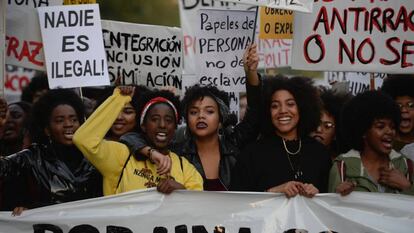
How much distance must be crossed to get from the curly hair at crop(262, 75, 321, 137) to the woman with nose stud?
30cm

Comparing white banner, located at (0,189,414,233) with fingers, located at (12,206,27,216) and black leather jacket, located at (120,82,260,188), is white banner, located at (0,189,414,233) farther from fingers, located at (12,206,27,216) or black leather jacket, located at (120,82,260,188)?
black leather jacket, located at (120,82,260,188)

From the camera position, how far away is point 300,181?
7.11m

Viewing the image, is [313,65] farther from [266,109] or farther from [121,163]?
[121,163]

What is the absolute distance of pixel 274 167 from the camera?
7.14 metres

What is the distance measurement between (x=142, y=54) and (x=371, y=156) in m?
3.02

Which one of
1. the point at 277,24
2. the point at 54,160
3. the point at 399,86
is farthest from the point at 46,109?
the point at 399,86

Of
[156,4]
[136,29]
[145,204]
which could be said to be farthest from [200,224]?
[156,4]

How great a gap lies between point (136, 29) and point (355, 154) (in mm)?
3054

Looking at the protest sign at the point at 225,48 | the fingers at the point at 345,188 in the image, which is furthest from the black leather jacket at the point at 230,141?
the protest sign at the point at 225,48

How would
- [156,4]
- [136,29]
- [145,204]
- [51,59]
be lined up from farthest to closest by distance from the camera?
[156,4] → [136,29] → [51,59] → [145,204]

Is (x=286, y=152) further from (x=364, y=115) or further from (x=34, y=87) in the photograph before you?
(x=34, y=87)

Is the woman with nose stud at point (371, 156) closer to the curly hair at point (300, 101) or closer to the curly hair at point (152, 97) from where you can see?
the curly hair at point (300, 101)

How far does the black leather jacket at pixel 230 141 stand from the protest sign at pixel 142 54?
1.69 meters

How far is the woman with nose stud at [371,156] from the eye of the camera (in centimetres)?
697
